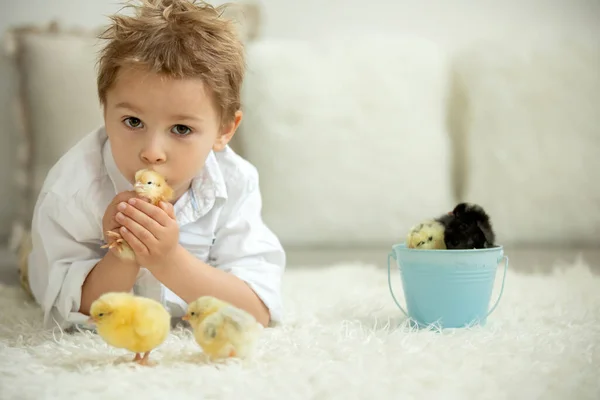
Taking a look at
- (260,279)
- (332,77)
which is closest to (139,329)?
(260,279)

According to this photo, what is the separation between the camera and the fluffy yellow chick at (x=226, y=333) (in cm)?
96

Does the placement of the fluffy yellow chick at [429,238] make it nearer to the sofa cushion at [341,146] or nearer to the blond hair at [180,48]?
the blond hair at [180,48]

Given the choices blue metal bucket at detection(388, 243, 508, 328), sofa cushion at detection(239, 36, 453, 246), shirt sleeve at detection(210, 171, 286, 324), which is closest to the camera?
blue metal bucket at detection(388, 243, 508, 328)

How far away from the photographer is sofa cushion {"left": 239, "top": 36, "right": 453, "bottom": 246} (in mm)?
2047

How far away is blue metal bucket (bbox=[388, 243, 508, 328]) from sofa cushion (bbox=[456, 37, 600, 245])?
0.87 metres

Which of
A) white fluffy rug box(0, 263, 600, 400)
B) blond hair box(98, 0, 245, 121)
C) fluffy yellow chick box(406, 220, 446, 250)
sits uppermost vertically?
blond hair box(98, 0, 245, 121)

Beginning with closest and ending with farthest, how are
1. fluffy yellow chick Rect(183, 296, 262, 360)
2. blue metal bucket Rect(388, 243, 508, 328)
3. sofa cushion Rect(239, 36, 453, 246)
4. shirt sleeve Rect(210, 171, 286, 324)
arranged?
1. fluffy yellow chick Rect(183, 296, 262, 360)
2. blue metal bucket Rect(388, 243, 508, 328)
3. shirt sleeve Rect(210, 171, 286, 324)
4. sofa cushion Rect(239, 36, 453, 246)

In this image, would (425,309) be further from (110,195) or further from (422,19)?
(422,19)

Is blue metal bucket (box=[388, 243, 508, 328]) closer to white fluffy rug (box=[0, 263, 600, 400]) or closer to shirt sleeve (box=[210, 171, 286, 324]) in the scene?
white fluffy rug (box=[0, 263, 600, 400])

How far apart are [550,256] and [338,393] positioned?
132cm

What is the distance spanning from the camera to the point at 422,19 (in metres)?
2.61

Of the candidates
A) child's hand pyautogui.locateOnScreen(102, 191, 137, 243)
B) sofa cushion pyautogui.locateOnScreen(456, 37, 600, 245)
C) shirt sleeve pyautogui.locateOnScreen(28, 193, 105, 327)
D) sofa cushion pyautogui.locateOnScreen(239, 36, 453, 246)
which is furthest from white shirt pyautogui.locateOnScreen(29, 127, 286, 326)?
sofa cushion pyautogui.locateOnScreen(456, 37, 600, 245)

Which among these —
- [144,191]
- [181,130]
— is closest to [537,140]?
[181,130]

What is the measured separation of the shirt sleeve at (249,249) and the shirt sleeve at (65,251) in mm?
252
